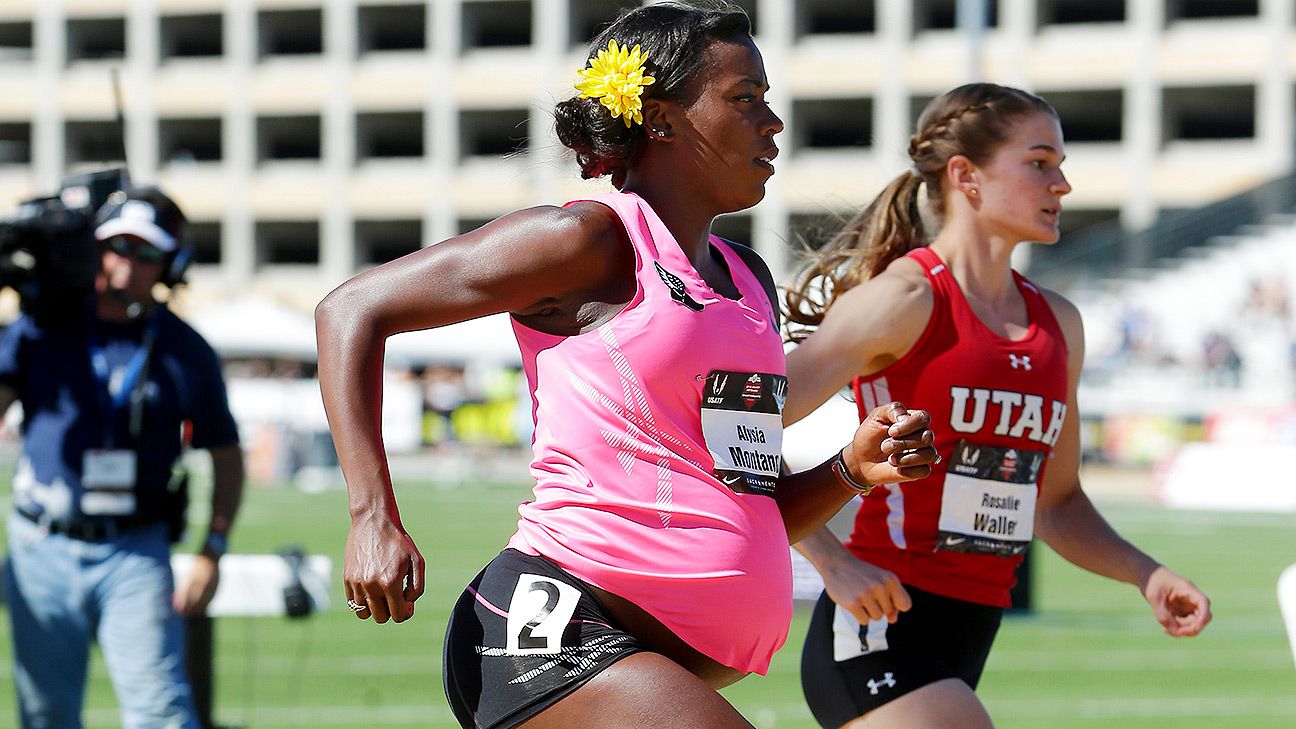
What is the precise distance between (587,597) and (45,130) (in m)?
65.8

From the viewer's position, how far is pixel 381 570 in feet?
9.54

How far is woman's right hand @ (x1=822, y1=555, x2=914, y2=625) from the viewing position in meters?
4.15

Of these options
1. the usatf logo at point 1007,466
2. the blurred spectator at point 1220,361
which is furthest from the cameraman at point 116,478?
the blurred spectator at point 1220,361

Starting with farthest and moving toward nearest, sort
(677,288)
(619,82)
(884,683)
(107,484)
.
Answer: (107,484) → (884,683) → (619,82) → (677,288)

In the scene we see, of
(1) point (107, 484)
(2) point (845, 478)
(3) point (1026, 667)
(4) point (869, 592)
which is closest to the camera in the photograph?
(2) point (845, 478)

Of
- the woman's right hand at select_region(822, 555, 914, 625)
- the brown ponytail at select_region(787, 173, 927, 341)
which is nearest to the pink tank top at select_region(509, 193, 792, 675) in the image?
the woman's right hand at select_region(822, 555, 914, 625)

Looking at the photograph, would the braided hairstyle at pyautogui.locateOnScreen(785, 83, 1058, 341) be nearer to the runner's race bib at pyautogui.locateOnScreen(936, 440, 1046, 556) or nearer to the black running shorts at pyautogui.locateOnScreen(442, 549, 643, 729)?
the runner's race bib at pyautogui.locateOnScreen(936, 440, 1046, 556)

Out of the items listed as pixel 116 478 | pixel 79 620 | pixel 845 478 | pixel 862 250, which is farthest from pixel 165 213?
pixel 845 478

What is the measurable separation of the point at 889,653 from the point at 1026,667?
6535 mm

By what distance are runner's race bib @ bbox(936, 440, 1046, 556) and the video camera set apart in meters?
2.95

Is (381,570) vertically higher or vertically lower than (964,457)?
higher

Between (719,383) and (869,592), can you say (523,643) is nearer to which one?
(719,383)

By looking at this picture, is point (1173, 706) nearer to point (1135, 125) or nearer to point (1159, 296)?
point (1159, 296)

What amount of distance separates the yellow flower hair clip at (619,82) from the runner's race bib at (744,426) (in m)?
0.53
